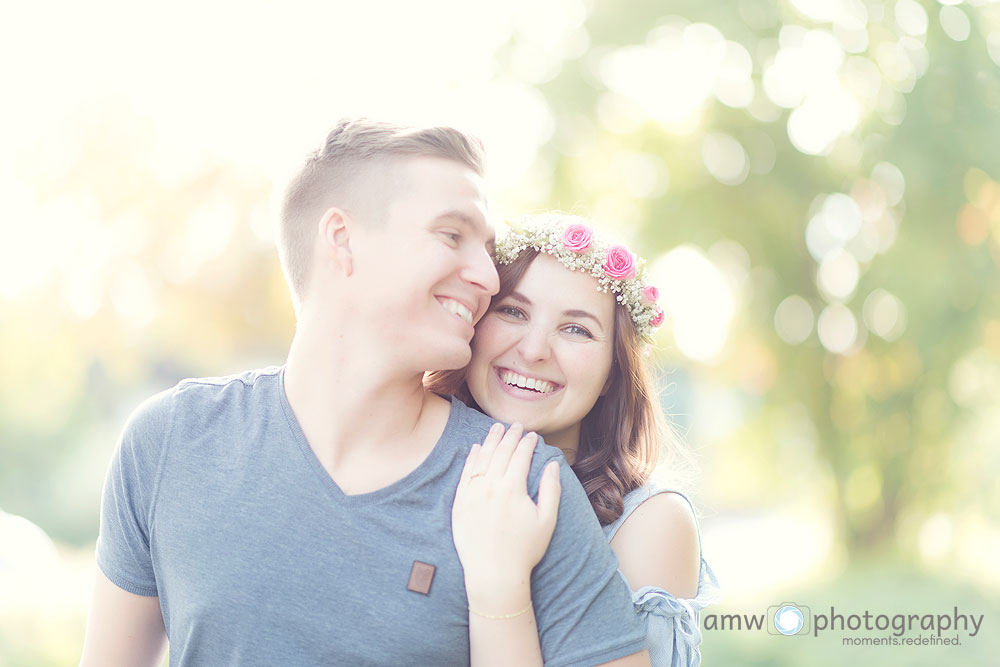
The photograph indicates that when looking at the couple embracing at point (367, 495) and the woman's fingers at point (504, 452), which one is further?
the woman's fingers at point (504, 452)

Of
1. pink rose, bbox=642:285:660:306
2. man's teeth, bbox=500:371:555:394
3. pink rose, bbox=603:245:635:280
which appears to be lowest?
man's teeth, bbox=500:371:555:394

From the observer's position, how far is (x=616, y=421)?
2.73m

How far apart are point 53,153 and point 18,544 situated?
15.6 feet

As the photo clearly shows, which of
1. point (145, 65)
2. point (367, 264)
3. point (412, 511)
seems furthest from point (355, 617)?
point (145, 65)

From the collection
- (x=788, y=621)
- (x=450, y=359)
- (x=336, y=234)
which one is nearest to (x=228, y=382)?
(x=336, y=234)

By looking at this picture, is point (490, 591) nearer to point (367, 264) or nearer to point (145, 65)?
point (367, 264)

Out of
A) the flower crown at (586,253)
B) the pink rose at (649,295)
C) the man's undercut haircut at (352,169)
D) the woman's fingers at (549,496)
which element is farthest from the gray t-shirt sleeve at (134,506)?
the pink rose at (649,295)

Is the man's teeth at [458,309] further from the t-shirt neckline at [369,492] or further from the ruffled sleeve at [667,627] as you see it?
the ruffled sleeve at [667,627]

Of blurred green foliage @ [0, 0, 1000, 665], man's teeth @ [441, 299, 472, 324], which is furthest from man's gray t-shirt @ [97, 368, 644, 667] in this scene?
blurred green foliage @ [0, 0, 1000, 665]

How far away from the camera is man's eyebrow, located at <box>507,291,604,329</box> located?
2.46 meters

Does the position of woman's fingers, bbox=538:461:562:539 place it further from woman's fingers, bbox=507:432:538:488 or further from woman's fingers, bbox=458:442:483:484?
woman's fingers, bbox=458:442:483:484

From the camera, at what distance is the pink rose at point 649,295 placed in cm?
262

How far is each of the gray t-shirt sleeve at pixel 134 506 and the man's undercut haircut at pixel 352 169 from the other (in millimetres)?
451

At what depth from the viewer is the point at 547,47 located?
848 cm
